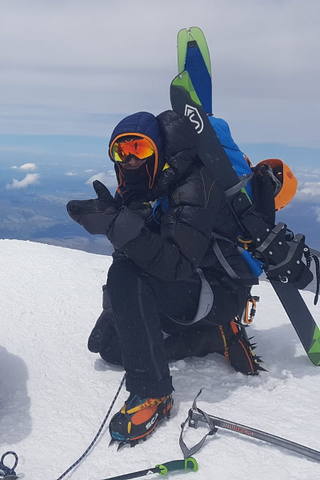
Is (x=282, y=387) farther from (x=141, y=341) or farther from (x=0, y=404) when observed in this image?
(x=0, y=404)

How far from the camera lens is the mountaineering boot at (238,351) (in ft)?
10.3

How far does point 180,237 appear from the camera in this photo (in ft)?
7.91

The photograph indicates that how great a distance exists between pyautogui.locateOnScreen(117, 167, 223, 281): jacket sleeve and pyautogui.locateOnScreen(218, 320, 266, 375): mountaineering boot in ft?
2.98

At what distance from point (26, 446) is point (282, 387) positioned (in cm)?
170

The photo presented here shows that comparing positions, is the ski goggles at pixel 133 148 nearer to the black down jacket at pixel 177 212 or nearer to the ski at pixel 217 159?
the black down jacket at pixel 177 212

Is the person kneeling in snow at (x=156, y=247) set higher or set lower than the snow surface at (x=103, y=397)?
higher

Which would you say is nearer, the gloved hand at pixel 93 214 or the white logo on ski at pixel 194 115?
the gloved hand at pixel 93 214

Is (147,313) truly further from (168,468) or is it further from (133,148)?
(133,148)

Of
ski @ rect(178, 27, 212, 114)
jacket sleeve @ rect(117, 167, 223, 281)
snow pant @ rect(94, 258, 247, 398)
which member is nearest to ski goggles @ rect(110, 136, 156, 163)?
jacket sleeve @ rect(117, 167, 223, 281)

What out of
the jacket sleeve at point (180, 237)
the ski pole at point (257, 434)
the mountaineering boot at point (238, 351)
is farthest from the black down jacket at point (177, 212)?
the ski pole at point (257, 434)

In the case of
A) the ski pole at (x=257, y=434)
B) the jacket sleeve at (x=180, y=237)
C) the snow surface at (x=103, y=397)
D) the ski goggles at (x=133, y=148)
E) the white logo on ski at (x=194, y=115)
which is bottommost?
the snow surface at (x=103, y=397)

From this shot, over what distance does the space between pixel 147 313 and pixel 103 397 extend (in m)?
0.77

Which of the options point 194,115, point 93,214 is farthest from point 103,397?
point 194,115

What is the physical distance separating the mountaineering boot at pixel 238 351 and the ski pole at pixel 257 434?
2.27 feet
